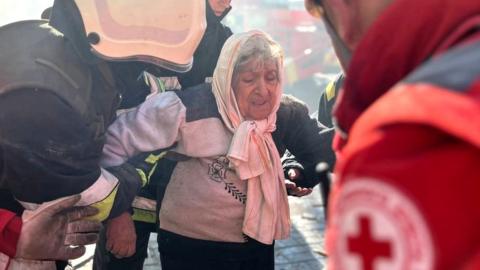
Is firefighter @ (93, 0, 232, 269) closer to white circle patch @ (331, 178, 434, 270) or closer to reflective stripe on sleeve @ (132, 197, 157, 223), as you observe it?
reflective stripe on sleeve @ (132, 197, 157, 223)

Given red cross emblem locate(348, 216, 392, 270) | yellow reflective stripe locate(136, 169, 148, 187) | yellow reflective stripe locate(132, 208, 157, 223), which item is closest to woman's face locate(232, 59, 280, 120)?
yellow reflective stripe locate(136, 169, 148, 187)

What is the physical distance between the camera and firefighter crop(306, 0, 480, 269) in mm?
610

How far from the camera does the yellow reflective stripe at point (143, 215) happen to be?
3.09 m

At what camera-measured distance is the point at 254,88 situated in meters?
2.71

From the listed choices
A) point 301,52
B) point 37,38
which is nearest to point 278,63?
point 37,38

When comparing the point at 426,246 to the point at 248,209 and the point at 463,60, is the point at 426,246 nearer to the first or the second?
the point at 463,60

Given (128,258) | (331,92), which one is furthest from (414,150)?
(331,92)

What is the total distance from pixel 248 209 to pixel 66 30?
1.19 metres

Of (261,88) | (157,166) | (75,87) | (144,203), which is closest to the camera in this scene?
(75,87)

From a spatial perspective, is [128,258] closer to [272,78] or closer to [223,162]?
[223,162]

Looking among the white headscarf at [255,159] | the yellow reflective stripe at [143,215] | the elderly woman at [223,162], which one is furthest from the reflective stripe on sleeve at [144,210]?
the white headscarf at [255,159]

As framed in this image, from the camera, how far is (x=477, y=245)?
0.62 m

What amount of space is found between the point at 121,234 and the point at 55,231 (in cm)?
49

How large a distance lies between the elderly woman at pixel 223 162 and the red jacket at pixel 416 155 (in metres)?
1.82
